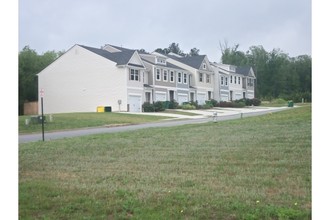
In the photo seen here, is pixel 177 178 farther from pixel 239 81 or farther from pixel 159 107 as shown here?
pixel 159 107

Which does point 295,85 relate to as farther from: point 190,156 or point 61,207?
point 61,207

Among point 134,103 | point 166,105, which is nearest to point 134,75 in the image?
point 134,103

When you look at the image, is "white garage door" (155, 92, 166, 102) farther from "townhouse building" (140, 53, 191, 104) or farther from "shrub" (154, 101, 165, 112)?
"shrub" (154, 101, 165, 112)

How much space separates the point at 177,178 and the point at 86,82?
85.6 ft

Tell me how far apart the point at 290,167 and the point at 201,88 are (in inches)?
993

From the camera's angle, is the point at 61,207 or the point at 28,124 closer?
the point at 61,207

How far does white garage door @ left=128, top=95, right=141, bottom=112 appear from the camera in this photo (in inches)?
1302

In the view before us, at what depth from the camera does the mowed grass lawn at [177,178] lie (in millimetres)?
4793

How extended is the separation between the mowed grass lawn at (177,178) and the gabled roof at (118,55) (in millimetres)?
23378

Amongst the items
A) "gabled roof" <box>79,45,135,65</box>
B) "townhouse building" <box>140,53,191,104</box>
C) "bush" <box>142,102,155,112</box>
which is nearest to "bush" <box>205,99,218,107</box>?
"bush" <box>142,102,155,112</box>
